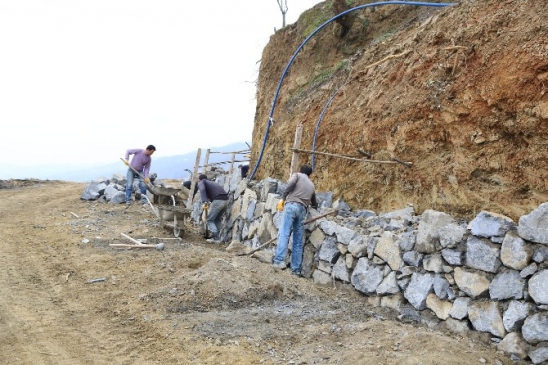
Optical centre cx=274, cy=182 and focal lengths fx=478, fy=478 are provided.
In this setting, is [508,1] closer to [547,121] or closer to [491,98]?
[491,98]

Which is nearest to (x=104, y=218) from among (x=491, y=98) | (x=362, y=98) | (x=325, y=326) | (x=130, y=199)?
(x=130, y=199)

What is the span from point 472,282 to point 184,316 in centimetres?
298

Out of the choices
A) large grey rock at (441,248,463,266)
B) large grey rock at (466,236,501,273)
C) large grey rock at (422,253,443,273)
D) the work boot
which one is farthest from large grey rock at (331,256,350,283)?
large grey rock at (466,236,501,273)

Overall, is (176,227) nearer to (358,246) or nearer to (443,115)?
(358,246)

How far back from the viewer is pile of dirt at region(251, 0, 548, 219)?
5.81m

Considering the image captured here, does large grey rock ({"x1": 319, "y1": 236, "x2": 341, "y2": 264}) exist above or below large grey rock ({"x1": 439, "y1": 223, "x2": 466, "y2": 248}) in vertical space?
below

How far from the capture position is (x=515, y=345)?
413cm

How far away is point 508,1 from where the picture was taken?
6.90 m

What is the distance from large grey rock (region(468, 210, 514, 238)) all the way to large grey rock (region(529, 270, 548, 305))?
518 millimetres

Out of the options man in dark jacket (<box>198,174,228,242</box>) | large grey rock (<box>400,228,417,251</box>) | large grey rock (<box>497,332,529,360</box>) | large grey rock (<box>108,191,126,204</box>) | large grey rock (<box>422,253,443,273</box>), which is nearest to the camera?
large grey rock (<box>497,332,529,360</box>)

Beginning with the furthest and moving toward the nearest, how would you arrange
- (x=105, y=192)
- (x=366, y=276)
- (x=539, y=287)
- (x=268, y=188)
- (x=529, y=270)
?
(x=105, y=192)
(x=268, y=188)
(x=366, y=276)
(x=529, y=270)
(x=539, y=287)

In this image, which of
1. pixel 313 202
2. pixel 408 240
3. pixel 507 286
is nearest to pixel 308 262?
pixel 313 202

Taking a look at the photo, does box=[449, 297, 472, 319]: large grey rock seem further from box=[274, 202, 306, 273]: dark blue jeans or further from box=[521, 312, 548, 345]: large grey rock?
box=[274, 202, 306, 273]: dark blue jeans

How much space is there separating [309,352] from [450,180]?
3329 mm
